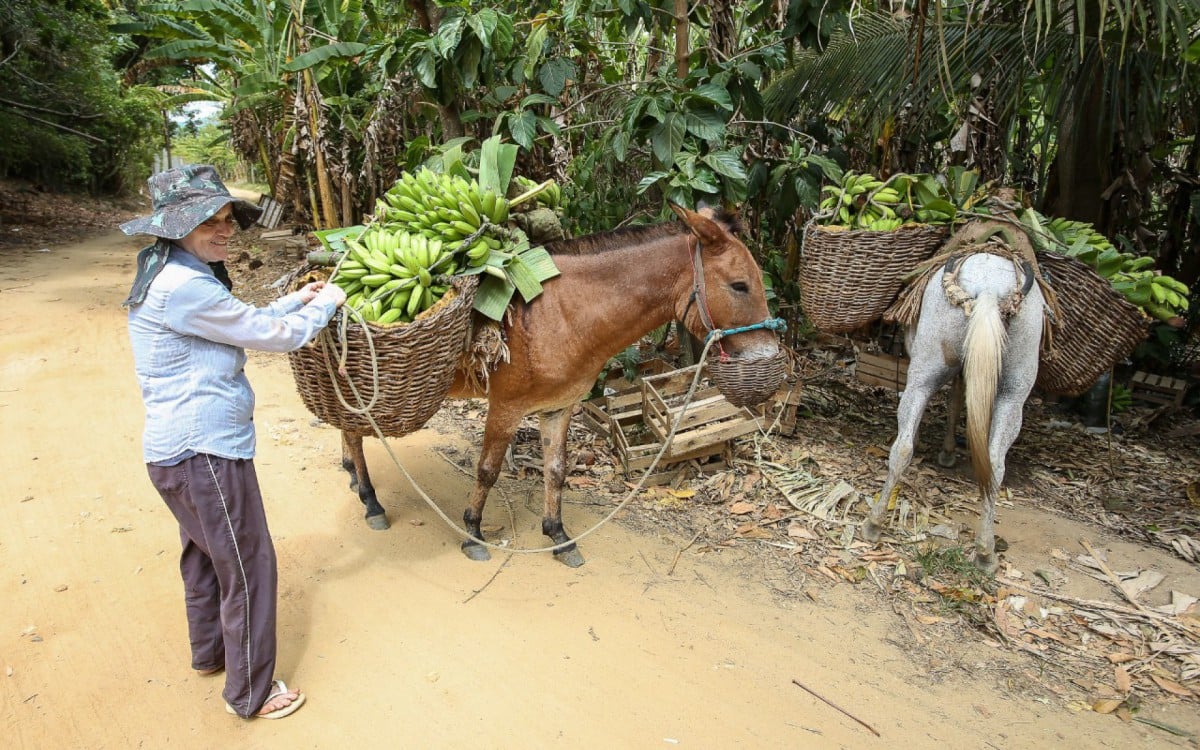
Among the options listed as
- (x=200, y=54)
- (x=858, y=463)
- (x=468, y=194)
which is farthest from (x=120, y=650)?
(x=200, y=54)

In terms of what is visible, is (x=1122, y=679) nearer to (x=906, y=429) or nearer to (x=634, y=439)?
(x=906, y=429)

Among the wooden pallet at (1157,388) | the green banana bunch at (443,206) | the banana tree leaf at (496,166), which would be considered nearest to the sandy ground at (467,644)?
the green banana bunch at (443,206)

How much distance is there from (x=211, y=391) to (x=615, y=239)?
209cm

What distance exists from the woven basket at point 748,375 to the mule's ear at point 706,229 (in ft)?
1.98

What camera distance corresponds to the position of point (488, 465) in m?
3.98

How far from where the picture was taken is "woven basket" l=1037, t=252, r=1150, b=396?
4.23 meters

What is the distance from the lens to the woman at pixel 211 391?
2357mm

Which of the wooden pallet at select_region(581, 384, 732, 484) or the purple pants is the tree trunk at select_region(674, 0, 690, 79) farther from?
the purple pants

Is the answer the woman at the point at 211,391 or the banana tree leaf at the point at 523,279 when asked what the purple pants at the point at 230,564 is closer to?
the woman at the point at 211,391

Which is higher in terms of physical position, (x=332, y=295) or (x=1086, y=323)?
(x=332, y=295)

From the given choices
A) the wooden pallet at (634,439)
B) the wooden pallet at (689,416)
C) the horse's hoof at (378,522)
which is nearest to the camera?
the horse's hoof at (378,522)

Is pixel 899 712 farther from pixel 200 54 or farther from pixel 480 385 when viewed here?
pixel 200 54

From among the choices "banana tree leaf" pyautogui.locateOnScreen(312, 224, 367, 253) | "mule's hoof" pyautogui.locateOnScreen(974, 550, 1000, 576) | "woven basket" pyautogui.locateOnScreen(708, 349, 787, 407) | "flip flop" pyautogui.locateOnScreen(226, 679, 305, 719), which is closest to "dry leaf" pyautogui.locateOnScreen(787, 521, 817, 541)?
"mule's hoof" pyautogui.locateOnScreen(974, 550, 1000, 576)

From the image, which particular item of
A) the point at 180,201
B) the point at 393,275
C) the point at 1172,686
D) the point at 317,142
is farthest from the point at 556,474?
the point at 317,142
